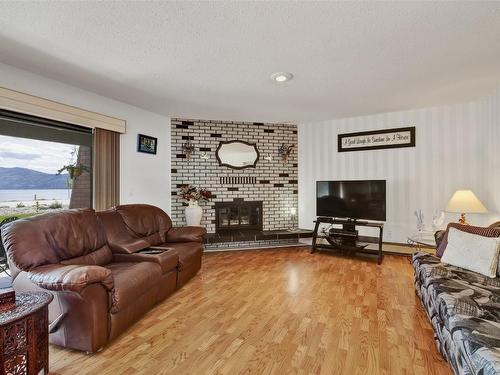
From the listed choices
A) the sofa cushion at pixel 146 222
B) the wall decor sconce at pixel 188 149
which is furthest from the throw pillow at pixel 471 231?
the wall decor sconce at pixel 188 149

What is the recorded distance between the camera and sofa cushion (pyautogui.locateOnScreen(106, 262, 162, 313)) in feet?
6.49

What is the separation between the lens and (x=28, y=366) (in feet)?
4.76

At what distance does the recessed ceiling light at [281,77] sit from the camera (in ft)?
9.49

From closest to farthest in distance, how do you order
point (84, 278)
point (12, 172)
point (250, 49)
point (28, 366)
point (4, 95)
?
point (28, 366)
point (84, 278)
point (250, 49)
point (4, 95)
point (12, 172)

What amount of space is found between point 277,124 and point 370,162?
1928 millimetres

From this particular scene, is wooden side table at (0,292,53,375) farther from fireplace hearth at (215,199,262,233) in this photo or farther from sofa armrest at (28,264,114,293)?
fireplace hearth at (215,199,262,233)

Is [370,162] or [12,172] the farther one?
[370,162]

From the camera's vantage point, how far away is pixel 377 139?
4613mm

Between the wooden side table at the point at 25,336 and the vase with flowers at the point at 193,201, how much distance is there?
9.66 feet

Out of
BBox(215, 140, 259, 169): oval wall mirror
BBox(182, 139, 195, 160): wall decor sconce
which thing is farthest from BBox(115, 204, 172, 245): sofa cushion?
BBox(215, 140, 259, 169): oval wall mirror

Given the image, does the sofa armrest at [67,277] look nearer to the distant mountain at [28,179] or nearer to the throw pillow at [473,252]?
the distant mountain at [28,179]

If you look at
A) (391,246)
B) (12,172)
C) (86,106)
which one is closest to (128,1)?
(86,106)

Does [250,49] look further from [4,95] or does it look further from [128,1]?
[4,95]

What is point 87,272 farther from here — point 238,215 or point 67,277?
point 238,215
